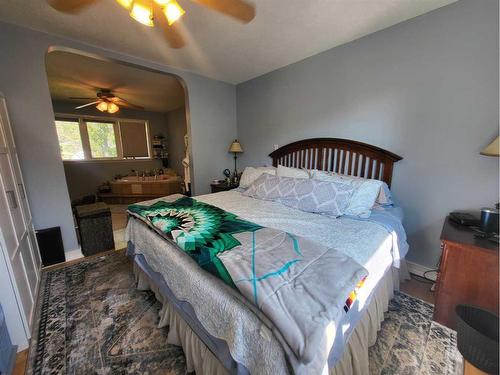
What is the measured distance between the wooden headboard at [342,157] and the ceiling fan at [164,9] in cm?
155

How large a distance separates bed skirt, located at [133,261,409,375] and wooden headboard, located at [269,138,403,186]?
110 centimetres

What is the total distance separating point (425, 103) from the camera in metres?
1.87

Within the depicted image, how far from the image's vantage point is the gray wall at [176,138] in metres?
6.02

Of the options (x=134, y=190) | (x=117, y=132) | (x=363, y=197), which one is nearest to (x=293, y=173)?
(x=363, y=197)

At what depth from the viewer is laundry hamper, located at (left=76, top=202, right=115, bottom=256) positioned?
97.8 inches

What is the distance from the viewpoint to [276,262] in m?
1.03

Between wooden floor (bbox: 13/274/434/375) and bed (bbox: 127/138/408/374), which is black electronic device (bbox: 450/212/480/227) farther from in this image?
wooden floor (bbox: 13/274/434/375)

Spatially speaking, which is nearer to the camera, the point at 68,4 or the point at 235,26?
the point at 68,4

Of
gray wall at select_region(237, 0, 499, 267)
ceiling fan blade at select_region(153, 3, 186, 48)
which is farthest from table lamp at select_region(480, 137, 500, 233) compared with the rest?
ceiling fan blade at select_region(153, 3, 186, 48)

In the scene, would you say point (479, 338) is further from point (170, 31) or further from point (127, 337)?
point (170, 31)

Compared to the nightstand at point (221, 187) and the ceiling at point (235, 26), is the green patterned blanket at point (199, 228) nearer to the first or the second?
the nightstand at point (221, 187)

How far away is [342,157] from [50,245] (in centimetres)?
350

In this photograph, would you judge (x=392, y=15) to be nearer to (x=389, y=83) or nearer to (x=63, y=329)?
(x=389, y=83)

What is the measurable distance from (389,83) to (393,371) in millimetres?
2352
